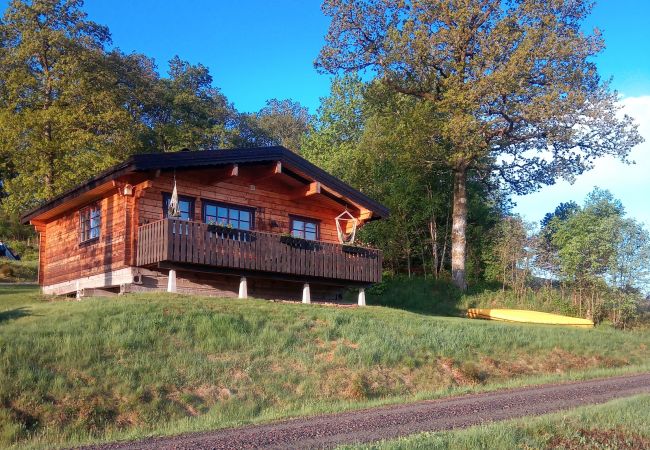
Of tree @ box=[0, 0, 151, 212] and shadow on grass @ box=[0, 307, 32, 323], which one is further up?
tree @ box=[0, 0, 151, 212]

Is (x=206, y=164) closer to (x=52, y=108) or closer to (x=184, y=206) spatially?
(x=184, y=206)

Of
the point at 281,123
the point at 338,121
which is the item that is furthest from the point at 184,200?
the point at 281,123

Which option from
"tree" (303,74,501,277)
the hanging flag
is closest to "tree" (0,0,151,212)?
the hanging flag

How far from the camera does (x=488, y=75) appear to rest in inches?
1091

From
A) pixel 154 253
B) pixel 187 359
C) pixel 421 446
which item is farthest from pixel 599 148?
pixel 421 446

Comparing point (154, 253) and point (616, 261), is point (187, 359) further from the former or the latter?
point (616, 261)

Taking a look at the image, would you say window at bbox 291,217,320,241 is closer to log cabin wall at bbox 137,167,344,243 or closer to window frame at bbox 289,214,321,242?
window frame at bbox 289,214,321,242

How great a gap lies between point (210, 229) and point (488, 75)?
14.4 meters

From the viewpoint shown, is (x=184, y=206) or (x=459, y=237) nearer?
(x=184, y=206)

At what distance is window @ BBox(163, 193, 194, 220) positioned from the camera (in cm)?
2058

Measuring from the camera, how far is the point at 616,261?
27.5 m

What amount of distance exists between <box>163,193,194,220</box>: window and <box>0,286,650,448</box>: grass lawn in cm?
372

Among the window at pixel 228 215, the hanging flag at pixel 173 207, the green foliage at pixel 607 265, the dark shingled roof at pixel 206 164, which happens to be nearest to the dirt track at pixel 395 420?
the hanging flag at pixel 173 207

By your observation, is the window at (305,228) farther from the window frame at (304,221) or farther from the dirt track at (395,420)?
the dirt track at (395,420)
